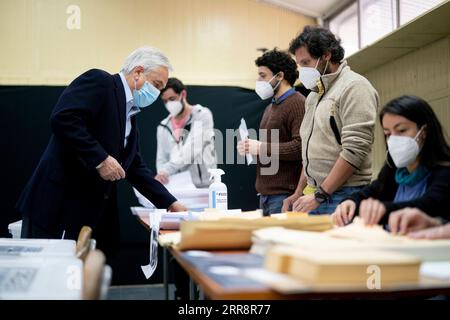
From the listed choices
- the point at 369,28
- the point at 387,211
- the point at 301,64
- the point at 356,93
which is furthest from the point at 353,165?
the point at 369,28

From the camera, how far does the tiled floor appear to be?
344cm

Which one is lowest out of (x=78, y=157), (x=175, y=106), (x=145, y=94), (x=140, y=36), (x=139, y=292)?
(x=139, y=292)

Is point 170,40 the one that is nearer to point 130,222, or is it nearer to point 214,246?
point 130,222

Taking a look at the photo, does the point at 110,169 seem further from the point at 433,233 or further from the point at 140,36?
the point at 140,36

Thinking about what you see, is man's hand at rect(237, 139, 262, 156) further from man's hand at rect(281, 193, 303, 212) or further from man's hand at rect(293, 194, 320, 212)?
man's hand at rect(293, 194, 320, 212)

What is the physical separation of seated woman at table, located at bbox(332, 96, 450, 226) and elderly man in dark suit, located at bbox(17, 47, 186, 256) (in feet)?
3.06

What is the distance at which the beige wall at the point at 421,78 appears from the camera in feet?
9.07

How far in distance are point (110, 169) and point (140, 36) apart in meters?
2.76

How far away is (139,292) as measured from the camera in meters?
3.61

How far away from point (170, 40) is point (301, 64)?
2564mm

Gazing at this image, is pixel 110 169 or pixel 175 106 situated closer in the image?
pixel 110 169

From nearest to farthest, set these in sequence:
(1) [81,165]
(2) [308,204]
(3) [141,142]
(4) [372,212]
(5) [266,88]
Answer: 1. (4) [372,212]
2. (2) [308,204]
3. (1) [81,165]
4. (5) [266,88]
5. (3) [141,142]

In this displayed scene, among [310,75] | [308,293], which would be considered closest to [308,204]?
[310,75]
